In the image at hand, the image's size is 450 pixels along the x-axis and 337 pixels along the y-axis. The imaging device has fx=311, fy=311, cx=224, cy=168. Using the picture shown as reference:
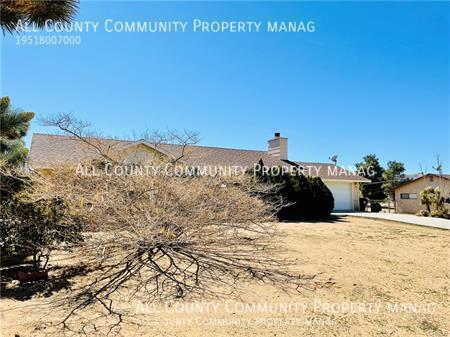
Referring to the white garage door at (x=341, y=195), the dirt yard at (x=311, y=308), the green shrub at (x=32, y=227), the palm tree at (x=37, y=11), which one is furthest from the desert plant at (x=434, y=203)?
the palm tree at (x=37, y=11)

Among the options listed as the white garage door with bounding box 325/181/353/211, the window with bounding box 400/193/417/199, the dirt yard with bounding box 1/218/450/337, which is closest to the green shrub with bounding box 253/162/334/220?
the white garage door with bounding box 325/181/353/211

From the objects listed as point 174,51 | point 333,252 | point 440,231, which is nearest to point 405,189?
point 440,231

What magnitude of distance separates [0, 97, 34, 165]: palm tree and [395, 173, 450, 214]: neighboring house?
28.6 metres

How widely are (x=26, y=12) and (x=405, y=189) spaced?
30736 mm

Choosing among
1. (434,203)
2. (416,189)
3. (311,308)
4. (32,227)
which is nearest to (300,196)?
(434,203)

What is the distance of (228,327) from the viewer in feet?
14.5

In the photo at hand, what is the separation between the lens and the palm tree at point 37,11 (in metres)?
4.98

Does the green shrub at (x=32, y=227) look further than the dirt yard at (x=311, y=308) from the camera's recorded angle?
Yes

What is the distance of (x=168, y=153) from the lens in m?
13.6

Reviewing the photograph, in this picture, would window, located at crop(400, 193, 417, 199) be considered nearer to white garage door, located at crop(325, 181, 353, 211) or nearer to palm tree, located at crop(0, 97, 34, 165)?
white garage door, located at crop(325, 181, 353, 211)

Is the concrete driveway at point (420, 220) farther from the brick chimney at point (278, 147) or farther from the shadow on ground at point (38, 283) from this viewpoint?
the shadow on ground at point (38, 283)

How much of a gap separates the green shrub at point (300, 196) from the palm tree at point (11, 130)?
455 inches

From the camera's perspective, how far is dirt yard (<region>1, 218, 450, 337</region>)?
433cm

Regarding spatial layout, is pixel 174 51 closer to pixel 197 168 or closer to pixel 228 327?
pixel 197 168
